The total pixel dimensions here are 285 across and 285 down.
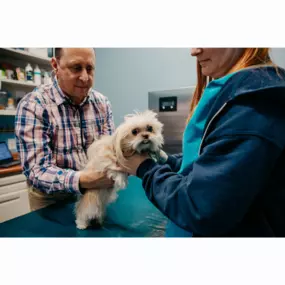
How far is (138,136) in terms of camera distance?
824 millimetres

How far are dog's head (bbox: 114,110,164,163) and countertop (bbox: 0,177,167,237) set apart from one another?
0.31m

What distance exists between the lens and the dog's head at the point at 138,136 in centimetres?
81

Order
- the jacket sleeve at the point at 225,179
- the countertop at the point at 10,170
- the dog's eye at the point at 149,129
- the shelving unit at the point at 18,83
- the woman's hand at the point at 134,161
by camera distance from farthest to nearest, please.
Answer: the countertop at the point at 10,170, the shelving unit at the point at 18,83, the dog's eye at the point at 149,129, the woman's hand at the point at 134,161, the jacket sleeve at the point at 225,179

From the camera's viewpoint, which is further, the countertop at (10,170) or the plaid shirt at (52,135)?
the countertop at (10,170)

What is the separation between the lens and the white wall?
918mm

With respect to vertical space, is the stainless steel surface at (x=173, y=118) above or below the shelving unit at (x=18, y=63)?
below

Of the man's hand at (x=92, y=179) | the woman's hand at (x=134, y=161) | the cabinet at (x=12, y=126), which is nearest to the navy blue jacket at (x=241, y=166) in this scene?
the woman's hand at (x=134, y=161)

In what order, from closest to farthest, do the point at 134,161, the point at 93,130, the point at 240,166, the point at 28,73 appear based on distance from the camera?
the point at 240,166
the point at 134,161
the point at 93,130
the point at 28,73

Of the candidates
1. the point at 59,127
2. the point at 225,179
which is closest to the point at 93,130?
the point at 59,127

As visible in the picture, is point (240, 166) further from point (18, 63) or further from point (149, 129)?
point (18, 63)

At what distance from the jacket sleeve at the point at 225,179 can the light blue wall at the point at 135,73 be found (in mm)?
524

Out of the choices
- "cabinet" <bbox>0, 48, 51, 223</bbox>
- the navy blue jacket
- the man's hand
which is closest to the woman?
the navy blue jacket

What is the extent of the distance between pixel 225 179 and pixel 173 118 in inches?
24.7

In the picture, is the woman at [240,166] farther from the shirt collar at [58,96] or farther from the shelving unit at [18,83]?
the shelving unit at [18,83]
